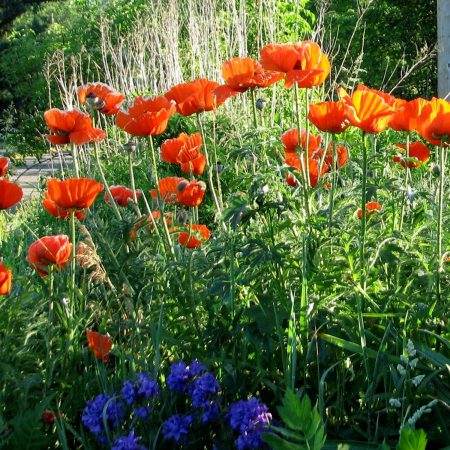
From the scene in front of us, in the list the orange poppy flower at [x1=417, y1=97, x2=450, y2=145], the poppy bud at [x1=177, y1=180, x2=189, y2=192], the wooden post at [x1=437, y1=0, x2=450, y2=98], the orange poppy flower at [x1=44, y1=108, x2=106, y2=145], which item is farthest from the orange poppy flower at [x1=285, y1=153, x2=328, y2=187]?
the wooden post at [x1=437, y1=0, x2=450, y2=98]

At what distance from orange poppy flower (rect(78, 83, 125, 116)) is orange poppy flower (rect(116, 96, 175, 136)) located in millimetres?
152

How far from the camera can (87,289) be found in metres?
2.41

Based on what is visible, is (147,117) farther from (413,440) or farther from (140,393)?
(413,440)

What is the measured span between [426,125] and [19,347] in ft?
3.80

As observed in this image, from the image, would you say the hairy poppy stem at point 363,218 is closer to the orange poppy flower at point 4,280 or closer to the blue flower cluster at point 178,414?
the blue flower cluster at point 178,414

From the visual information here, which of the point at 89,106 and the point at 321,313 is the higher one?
the point at 89,106

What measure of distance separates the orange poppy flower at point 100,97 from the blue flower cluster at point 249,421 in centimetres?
133

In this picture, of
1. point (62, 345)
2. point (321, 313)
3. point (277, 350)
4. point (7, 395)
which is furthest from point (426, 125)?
point (7, 395)

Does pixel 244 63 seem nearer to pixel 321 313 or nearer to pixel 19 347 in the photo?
pixel 321 313

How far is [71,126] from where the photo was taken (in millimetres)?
2381

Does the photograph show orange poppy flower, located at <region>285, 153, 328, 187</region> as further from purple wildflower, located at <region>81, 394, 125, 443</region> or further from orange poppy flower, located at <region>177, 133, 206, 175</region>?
purple wildflower, located at <region>81, 394, 125, 443</region>

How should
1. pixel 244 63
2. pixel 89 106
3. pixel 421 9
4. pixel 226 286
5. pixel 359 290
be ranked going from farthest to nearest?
pixel 421 9
pixel 89 106
pixel 244 63
pixel 226 286
pixel 359 290

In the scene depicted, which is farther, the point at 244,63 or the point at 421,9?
the point at 421,9

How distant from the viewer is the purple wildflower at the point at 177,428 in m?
1.59
